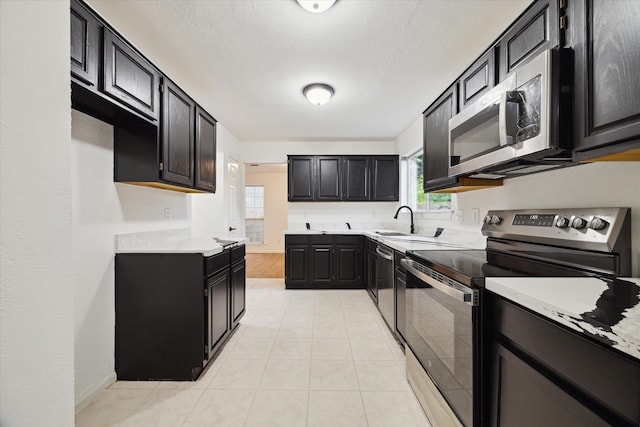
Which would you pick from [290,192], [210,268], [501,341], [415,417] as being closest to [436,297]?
[501,341]

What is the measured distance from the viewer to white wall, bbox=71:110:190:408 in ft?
5.68

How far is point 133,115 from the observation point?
185cm

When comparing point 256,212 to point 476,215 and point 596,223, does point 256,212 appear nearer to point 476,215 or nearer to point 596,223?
point 476,215

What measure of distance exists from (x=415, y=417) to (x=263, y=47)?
8.77 ft

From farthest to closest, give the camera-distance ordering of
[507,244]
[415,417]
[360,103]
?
[360,103]
[507,244]
[415,417]

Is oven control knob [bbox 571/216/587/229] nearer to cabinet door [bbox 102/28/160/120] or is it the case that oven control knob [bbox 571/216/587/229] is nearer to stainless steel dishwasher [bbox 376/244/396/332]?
stainless steel dishwasher [bbox 376/244/396/332]

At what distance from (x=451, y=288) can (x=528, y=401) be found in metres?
0.47

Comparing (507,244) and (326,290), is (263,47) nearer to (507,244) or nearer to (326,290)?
(507,244)

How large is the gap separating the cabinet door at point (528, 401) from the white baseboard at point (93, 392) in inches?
87.2

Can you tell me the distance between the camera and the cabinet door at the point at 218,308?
83.7 inches

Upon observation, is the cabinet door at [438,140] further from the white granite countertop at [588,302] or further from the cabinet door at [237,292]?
the cabinet door at [237,292]

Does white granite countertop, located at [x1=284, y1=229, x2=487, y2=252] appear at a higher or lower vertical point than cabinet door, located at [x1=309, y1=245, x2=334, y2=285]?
higher

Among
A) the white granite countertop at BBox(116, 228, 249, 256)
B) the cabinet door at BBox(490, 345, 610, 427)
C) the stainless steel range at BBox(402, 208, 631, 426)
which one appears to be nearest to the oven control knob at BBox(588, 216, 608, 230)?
the stainless steel range at BBox(402, 208, 631, 426)

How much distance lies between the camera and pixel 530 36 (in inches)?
52.3
